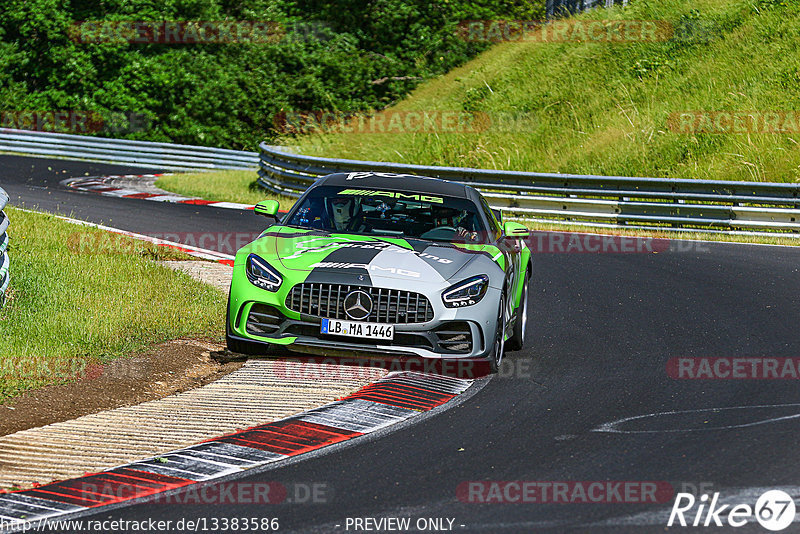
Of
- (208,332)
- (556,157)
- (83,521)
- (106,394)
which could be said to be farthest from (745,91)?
(83,521)

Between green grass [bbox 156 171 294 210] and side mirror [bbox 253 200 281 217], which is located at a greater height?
side mirror [bbox 253 200 281 217]

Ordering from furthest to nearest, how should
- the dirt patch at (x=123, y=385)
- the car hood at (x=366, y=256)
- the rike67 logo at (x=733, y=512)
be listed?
the car hood at (x=366, y=256) → the dirt patch at (x=123, y=385) → the rike67 logo at (x=733, y=512)

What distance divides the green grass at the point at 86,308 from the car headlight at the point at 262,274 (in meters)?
1.29

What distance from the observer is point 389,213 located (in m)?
9.81

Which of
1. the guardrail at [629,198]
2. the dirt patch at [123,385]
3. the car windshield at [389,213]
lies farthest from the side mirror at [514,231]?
the guardrail at [629,198]

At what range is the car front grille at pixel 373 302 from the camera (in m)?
8.13

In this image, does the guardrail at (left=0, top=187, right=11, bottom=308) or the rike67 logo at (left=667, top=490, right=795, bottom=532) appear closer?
the rike67 logo at (left=667, top=490, right=795, bottom=532)

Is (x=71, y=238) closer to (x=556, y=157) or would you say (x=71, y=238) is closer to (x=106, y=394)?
(x=106, y=394)

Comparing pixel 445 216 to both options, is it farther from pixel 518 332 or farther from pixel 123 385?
pixel 123 385

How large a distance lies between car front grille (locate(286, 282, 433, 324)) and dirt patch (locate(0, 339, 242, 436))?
920 millimetres

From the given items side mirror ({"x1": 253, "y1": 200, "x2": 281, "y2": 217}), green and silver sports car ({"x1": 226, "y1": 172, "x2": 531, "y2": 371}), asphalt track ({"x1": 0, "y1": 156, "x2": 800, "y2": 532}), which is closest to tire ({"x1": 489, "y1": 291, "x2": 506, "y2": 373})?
green and silver sports car ({"x1": 226, "y1": 172, "x2": 531, "y2": 371})

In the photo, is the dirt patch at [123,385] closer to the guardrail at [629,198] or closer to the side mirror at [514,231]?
the side mirror at [514,231]

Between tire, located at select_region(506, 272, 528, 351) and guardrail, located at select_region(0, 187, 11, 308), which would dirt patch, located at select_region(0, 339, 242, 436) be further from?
tire, located at select_region(506, 272, 528, 351)

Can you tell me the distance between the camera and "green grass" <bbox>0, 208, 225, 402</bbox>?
8406 mm
